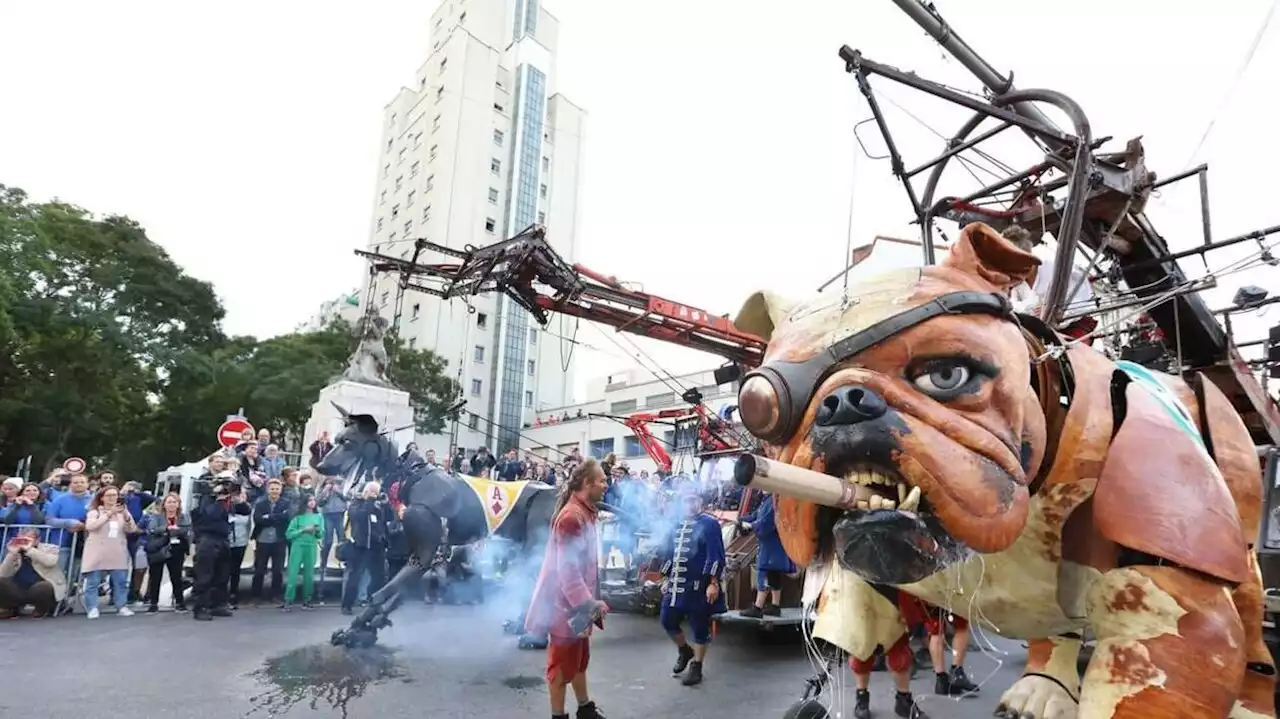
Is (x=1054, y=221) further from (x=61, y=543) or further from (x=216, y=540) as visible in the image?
(x=61, y=543)

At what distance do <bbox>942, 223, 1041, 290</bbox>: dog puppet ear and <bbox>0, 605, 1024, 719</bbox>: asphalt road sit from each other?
144 inches

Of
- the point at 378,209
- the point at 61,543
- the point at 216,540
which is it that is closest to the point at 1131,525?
the point at 216,540

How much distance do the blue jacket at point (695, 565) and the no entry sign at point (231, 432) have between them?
8.49 meters

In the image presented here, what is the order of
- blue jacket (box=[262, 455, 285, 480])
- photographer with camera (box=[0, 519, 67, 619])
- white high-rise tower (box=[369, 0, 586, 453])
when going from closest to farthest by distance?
photographer with camera (box=[0, 519, 67, 619]) → blue jacket (box=[262, 455, 285, 480]) → white high-rise tower (box=[369, 0, 586, 453])

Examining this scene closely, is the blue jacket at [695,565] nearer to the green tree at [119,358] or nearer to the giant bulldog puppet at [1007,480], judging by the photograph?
the giant bulldog puppet at [1007,480]

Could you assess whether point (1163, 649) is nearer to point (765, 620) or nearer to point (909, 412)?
point (909, 412)

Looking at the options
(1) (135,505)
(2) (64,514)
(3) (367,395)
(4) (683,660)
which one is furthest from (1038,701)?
(3) (367,395)

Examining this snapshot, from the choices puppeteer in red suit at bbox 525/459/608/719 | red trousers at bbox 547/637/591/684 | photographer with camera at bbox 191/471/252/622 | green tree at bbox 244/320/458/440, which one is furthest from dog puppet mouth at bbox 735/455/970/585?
green tree at bbox 244/320/458/440

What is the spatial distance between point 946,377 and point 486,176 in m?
45.5

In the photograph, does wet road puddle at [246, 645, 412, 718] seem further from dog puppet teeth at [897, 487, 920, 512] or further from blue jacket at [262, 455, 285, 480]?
blue jacket at [262, 455, 285, 480]

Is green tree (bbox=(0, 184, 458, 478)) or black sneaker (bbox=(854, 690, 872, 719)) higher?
green tree (bbox=(0, 184, 458, 478))

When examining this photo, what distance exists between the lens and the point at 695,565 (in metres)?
6.40

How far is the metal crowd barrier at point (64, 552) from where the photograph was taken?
8.27m

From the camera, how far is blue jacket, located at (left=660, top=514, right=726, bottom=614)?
20.7 feet
